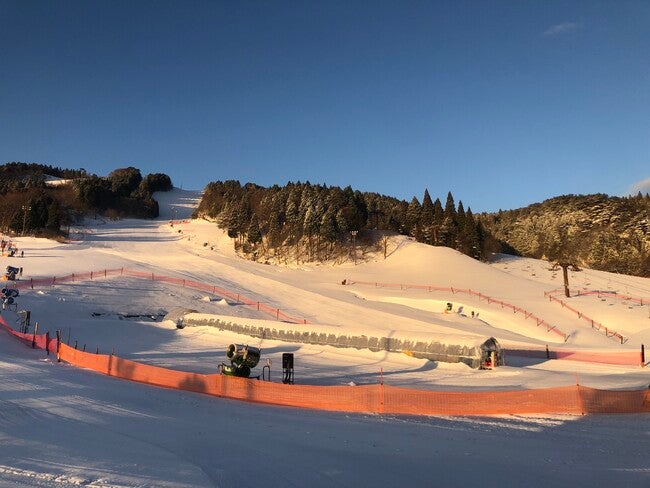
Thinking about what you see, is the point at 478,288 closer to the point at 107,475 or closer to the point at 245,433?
the point at 245,433

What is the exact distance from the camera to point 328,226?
64.1 meters

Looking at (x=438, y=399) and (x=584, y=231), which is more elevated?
(x=584, y=231)

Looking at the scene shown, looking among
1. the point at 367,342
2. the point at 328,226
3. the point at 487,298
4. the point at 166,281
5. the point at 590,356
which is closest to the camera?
the point at 367,342

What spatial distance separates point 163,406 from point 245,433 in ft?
9.64

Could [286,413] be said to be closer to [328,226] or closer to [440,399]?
[440,399]

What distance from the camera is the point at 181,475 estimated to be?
5547 millimetres

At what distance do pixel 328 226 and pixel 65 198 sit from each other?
2208 inches

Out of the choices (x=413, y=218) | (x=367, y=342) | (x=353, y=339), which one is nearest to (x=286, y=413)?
(x=367, y=342)

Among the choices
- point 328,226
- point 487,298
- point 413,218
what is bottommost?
point 487,298

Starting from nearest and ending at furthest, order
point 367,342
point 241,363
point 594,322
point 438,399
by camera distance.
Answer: point 438,399
point 241,363
point 367,342
point 594,322

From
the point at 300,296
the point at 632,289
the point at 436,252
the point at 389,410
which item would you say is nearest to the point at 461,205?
the point at 436,252

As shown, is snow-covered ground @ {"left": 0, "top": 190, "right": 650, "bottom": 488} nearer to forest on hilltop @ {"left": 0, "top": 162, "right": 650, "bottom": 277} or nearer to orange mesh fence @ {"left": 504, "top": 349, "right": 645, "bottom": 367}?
orange mesh fence @ {"left": 504, "top": 349, "right": 645, "bottom": 367}

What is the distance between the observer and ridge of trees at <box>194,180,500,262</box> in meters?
65.2

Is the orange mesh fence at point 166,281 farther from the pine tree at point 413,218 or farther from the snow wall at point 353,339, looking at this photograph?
the pine tree at point 413,218
